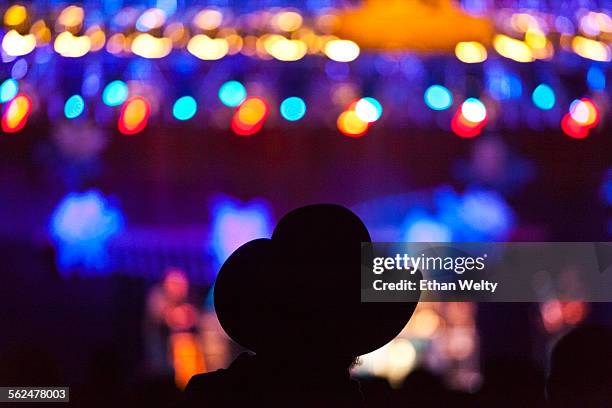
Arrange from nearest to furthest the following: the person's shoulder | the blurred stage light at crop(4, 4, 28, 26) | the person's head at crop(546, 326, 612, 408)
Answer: the person's shoulder → the person's head at crop(546, 326, 612, 408) → the blurred stage light at crop(4, 4, 28, 26)

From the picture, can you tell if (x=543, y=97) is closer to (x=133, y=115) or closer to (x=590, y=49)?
(x=590, y=49)

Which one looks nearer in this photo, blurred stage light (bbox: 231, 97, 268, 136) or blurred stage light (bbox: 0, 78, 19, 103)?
blurred stage light (bbox: 0, 78, 19, 103)

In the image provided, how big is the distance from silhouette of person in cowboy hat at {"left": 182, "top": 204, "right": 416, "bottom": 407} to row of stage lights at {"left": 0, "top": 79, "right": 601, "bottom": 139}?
4.23 ft

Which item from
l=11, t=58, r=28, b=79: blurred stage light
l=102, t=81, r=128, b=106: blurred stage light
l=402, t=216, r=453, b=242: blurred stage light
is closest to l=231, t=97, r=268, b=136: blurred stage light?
l=102, t=81, r=128, b=106: blurred stage light

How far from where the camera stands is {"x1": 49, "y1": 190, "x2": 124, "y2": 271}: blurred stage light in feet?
7.30

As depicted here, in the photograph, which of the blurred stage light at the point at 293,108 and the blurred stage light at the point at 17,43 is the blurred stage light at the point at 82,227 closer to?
the blurred stage light at the point at 17,43

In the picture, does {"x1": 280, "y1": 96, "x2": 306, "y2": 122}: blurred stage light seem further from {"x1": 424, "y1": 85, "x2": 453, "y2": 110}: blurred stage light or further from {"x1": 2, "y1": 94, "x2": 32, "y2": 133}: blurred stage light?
{"x1": 2, "y1": 94, "x2": 32, "y2": 133}: blurred stage light

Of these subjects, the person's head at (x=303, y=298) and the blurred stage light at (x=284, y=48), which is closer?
the person's head at (x=303, y=298)

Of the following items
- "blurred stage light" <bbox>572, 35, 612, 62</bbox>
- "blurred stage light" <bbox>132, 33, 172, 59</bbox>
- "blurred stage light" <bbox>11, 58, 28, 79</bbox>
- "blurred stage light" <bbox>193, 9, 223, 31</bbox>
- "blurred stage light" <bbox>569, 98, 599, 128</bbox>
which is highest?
"blurred stage light" <bbox>193, 9, 223, 31</bbox>

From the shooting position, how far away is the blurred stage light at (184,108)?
7.68 ft

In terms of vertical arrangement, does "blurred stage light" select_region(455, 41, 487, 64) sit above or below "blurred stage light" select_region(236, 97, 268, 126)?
above

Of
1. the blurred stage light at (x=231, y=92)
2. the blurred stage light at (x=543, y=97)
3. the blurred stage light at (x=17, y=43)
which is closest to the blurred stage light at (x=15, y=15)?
the blurred stage light at (x=17, y=43)

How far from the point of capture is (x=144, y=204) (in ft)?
7.48

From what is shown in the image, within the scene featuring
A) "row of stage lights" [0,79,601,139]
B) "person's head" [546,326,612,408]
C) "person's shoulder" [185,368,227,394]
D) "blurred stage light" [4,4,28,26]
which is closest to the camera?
"person's shoulder" [185,368,227,394]
